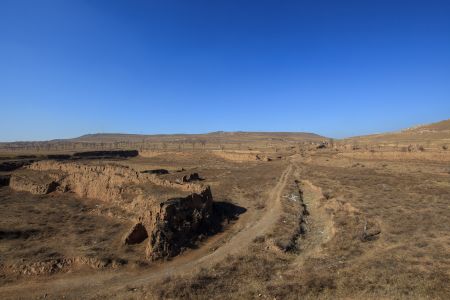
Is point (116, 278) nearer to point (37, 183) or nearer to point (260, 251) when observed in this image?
point (260, 251)

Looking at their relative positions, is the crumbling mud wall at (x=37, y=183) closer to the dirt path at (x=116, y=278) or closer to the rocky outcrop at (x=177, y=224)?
the rocky outcrop at (x=177, y=224)

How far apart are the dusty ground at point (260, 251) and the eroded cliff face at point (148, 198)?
960mm

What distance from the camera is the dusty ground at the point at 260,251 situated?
12984 millimetres

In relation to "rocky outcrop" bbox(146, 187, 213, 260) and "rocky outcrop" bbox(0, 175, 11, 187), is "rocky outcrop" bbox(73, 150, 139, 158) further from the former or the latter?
"rocky outcrop" bbox(146, 187, 213, 260)

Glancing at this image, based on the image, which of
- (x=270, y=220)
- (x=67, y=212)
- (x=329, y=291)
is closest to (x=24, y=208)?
(x=67, y=212)

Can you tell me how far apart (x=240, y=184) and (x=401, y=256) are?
24.6m

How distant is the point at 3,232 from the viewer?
21.0 meters

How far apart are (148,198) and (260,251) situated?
394 inches

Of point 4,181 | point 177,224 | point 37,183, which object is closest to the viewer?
point 177,224

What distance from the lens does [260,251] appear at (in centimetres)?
1798

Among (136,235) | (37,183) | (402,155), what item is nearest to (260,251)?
(136,235)

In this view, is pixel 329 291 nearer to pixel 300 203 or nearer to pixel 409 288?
pixel 409 288

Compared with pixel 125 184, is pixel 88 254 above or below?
below

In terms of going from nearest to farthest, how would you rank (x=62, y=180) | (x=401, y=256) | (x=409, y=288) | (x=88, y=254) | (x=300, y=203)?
(x=409, y=288), (x=401, y=256), (x=88, y=254), (x=300, y=203), (x=62, y=180)
